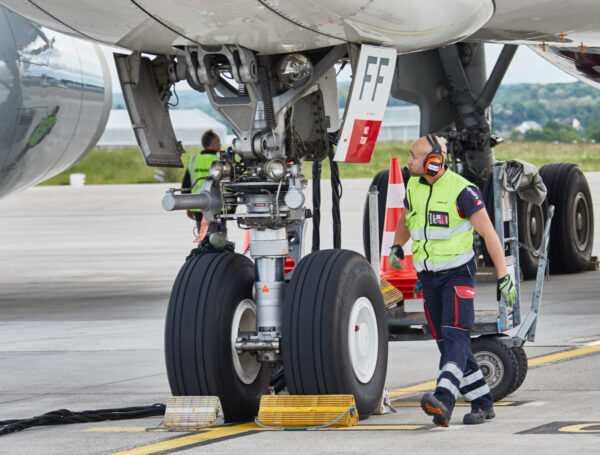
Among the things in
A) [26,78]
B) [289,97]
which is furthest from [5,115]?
[289,97]

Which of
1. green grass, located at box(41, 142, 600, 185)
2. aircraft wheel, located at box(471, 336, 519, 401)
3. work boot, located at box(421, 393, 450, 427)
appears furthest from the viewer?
green grass, located at box(41, 142, 600, 185)

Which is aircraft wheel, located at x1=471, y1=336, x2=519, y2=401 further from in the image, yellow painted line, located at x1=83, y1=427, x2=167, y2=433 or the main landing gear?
yellow painted line, located at x1=83, y1=427, x2=167, y2=433

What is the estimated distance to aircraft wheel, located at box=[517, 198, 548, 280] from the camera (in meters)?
14.2

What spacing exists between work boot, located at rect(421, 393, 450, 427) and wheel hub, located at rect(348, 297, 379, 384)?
52cm

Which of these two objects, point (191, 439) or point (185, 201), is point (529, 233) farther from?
point (191, 439)

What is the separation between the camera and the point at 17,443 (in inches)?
250

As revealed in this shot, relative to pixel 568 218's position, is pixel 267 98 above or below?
above

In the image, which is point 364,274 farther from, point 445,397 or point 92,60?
point 92,60

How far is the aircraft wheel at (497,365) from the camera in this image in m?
7.17

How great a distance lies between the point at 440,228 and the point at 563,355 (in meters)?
2.57

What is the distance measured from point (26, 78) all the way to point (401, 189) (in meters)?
3.94

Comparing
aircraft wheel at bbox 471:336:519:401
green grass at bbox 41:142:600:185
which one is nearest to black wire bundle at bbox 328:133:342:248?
aircraft wheel at bbox 471:336:519:401

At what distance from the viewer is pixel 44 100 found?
12125mm

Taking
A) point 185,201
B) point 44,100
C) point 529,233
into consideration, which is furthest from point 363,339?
point 529,233
